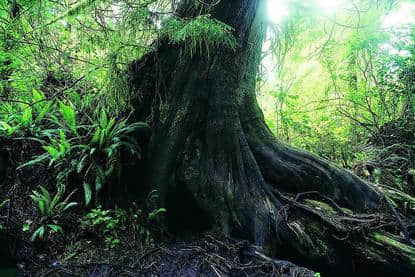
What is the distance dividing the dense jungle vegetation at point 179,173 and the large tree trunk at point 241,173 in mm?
14

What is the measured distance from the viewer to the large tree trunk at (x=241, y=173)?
3100 mm

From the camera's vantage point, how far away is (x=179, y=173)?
3.38 meters

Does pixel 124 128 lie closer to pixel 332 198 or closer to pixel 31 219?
pixel 31 219

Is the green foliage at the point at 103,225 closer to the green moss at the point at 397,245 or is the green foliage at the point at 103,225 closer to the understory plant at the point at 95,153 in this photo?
the understory plant at the point at 95,153

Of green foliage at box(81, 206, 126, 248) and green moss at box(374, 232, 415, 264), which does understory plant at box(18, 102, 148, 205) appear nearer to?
green foliage at box(81, 206, 126, 248)

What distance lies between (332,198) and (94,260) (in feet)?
9.76

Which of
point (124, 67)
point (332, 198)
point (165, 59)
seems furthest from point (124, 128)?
→ point (332, 198)

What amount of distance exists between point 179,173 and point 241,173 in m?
0.74

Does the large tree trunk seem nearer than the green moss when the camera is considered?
No

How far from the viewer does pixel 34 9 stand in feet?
13.5

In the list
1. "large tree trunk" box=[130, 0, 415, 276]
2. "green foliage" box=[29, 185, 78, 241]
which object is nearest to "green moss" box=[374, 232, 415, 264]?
"large tree trunk" box=[130, 0, 415, 276]

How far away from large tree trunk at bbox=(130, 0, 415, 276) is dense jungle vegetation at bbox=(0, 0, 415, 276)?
14mm

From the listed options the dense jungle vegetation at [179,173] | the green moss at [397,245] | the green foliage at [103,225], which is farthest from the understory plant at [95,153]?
the green moss at [397,245]

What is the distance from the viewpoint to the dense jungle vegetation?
9.25 ft
